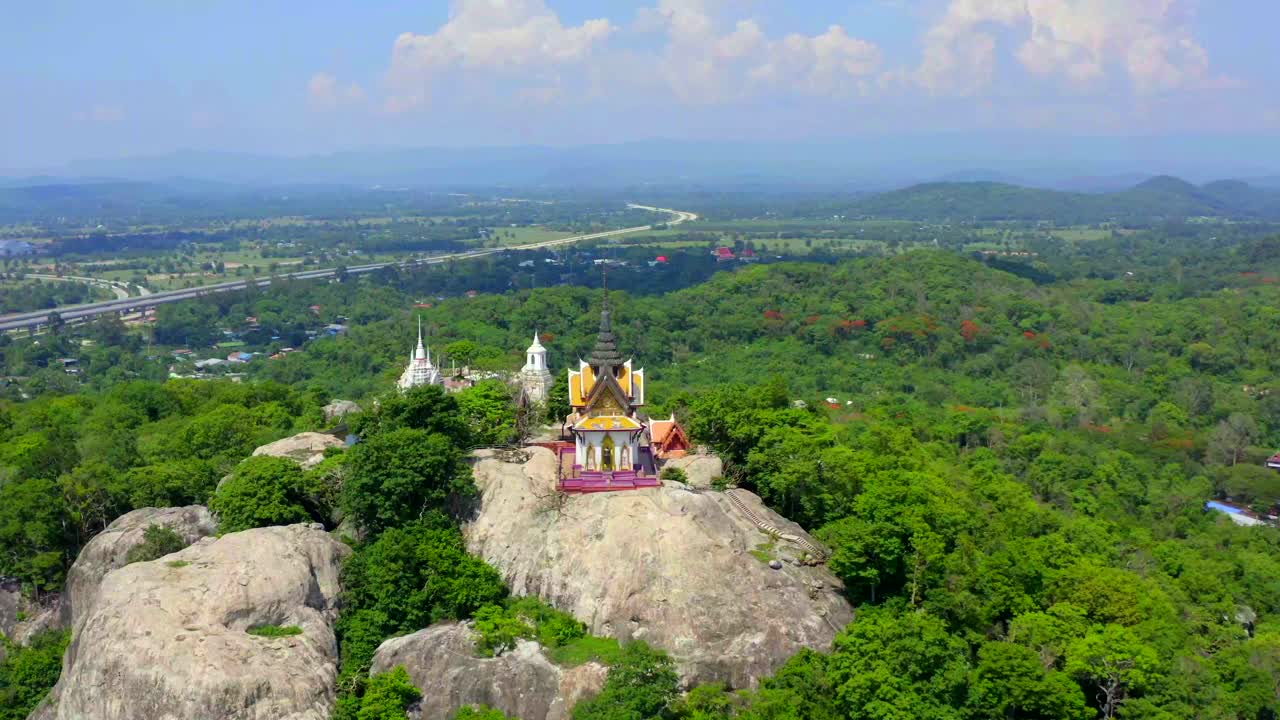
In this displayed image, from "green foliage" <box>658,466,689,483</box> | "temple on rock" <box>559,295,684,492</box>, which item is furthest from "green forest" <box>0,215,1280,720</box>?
"temple on rock" <box>559,295,684,492</box>

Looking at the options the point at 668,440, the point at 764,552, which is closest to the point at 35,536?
the point at 668,440

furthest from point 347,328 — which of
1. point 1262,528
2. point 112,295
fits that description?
point 1262,528

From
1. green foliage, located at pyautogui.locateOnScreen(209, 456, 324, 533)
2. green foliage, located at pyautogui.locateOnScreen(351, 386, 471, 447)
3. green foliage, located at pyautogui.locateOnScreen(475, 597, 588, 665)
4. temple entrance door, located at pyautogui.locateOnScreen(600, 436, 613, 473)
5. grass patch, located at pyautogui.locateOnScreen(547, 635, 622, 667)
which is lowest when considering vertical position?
grass patch, located at pyautogui.locateOnScreen(547, 635, 622, 667)

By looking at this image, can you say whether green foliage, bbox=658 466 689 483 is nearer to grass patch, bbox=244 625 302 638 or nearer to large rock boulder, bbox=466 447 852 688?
large rock boulder, bbox=466 447 852 688

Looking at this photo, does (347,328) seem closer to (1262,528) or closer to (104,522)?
(104,522)

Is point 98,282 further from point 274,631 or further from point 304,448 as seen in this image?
point 274,631

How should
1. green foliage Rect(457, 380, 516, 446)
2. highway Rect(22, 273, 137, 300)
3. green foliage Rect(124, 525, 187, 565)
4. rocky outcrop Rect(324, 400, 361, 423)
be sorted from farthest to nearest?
highway Rect(22, 273, 137, 300)
rocky outcrop Rect(324, 400, 361, 423)
green foliage Rect(457, 380, 516, 446)
green foliage Rect(124, 525, 187, 565)
